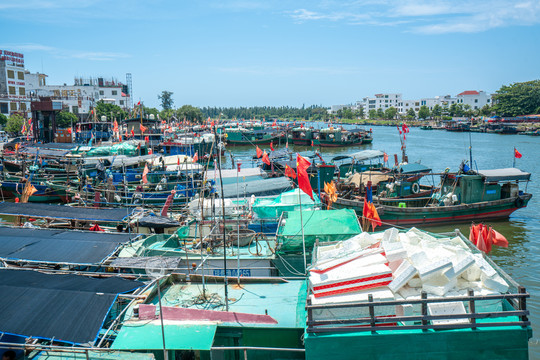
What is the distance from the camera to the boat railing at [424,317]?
5906mm

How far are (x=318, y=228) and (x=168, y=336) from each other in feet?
17.0

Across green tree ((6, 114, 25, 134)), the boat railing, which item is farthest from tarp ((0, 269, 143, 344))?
green tree ((6, 114, 25, 134))

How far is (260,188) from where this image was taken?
2147cm

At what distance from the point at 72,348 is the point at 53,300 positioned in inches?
51.5

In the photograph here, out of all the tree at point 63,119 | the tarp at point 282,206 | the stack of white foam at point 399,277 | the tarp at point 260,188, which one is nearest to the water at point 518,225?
the stack of white foam at point 399,277

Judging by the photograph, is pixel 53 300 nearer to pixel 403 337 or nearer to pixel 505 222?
pixel 403 337

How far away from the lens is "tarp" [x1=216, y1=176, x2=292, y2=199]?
20.9 meters

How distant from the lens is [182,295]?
863 centimetres

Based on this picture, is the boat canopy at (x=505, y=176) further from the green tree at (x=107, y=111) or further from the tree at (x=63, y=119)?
the green tree at (x=107, y=111)

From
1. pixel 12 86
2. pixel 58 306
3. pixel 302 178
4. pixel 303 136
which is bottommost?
pixel 58 306

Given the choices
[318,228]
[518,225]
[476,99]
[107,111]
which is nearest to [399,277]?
[318,228]

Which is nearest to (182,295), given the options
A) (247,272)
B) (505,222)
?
(247,272)

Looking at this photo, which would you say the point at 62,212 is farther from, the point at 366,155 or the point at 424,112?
the point at 424,112

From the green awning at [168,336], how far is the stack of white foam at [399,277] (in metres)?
1.85
